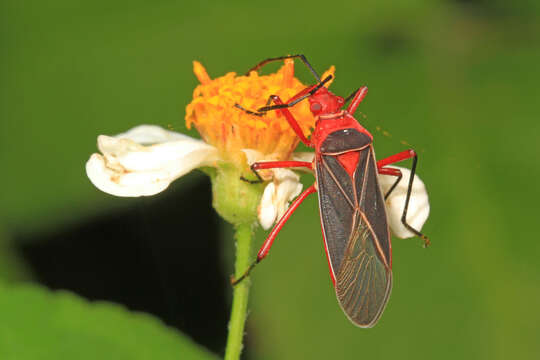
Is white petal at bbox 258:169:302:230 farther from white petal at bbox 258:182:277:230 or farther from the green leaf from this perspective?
the green leaf

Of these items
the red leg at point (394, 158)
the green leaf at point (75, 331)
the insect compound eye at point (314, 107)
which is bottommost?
the green leaf at point (75, 331)

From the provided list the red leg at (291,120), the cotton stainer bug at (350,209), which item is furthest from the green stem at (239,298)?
the red leg at (291,120)

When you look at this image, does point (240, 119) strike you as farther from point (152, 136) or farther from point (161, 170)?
point (152, 136)

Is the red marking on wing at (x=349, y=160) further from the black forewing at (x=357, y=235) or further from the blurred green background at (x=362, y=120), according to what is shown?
the blurred green background at (x=362, y=120)

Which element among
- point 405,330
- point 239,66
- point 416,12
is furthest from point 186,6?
point 405,330

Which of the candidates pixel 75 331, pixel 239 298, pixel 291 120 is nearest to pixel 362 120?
pixel 291 120

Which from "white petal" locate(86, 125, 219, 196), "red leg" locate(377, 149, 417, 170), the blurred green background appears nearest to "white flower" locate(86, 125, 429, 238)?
"white petal" locate(86, 125, 219, 196)

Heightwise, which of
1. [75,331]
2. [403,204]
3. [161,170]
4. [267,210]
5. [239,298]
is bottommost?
[75,331]
